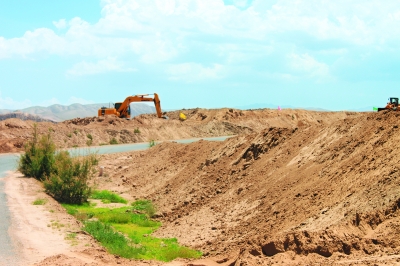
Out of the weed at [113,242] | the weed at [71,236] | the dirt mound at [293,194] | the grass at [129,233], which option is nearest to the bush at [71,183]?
the grass at [129,233]

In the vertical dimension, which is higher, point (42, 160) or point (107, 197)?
point (42, 160)

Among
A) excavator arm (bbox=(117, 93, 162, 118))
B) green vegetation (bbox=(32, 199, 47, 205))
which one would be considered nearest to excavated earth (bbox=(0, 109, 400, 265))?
green vegetation (bbox=(32, 199, 47, 205))

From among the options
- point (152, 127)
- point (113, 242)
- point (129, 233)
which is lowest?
point (129, 233)

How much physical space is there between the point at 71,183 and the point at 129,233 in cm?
605

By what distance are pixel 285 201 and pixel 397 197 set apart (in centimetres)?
420

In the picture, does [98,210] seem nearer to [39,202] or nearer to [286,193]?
[39,202]

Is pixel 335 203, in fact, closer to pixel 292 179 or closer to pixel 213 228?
pixel 292 179

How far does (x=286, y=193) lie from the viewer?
1446 centimetres

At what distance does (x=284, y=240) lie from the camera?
34.5ft

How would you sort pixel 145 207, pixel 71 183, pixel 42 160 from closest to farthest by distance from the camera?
pixel 145 207, pixel 71 183, pixel 42 160

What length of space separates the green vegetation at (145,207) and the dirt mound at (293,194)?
38 centimetres

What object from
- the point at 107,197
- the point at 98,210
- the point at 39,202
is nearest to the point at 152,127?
the point at 107,197

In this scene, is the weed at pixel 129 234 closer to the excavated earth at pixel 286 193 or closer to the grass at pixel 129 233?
the grass at pixel 129 233

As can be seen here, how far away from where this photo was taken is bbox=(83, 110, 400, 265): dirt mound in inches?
390
